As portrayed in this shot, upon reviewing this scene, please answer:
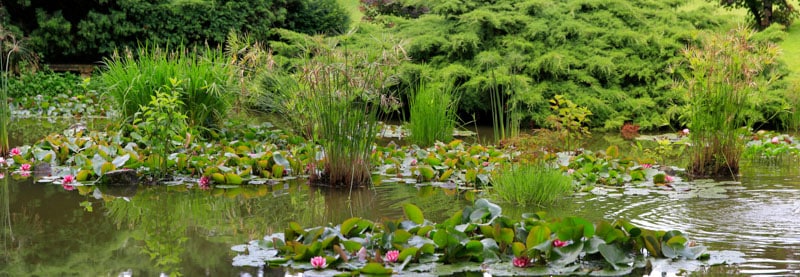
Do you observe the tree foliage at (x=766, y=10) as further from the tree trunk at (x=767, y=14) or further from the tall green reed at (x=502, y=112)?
the tall green reed at (x=502, y=112)

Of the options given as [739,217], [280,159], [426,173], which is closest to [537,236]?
[739,217]

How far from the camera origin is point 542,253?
3826 millimetres

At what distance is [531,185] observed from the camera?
17.7 ft

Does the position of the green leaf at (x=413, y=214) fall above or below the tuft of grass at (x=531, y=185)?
above

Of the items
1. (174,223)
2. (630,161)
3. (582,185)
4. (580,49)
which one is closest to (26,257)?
(174,223)

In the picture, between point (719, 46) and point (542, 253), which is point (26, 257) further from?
point (719, 46)

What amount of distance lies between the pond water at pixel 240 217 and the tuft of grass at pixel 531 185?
0.39 feet

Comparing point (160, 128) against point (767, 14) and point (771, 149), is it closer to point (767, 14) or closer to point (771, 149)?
point (771, 149)

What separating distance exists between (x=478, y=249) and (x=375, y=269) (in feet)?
1.71

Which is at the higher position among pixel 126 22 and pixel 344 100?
pixel 126 22

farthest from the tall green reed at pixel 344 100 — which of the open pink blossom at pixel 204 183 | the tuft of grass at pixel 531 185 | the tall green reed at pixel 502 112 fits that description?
the tall green reed at pixel 502 112

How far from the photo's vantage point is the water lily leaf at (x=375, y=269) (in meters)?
3.59

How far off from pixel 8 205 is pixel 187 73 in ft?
8.94

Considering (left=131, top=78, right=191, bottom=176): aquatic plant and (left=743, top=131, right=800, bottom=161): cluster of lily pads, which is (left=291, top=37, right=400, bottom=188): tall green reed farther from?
(left=743, top=131, right=800, bottom=161): cluster of lily pads
